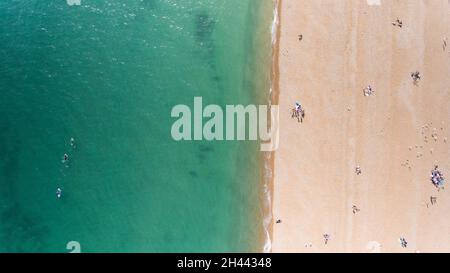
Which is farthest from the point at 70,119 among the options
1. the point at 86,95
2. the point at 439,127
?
the point at 439,127

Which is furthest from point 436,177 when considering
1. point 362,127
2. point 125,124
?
point 125,124

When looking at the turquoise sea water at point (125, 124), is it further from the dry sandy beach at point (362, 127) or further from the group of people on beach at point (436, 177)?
the group of people on beach at point (436, 177)

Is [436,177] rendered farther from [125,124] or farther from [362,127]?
[125,124]

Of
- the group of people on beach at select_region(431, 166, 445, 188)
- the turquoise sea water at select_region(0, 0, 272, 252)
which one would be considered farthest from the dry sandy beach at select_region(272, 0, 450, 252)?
the turquoise sea water at select_region(0, 0, 272, 252)

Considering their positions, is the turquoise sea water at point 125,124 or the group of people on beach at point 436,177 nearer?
the turquoise sea water at point 125,124

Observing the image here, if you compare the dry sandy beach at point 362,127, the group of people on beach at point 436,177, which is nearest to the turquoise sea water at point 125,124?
the dry sandy beach at point 362,127

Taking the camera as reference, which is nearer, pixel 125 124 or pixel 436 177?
pixel 125 124
